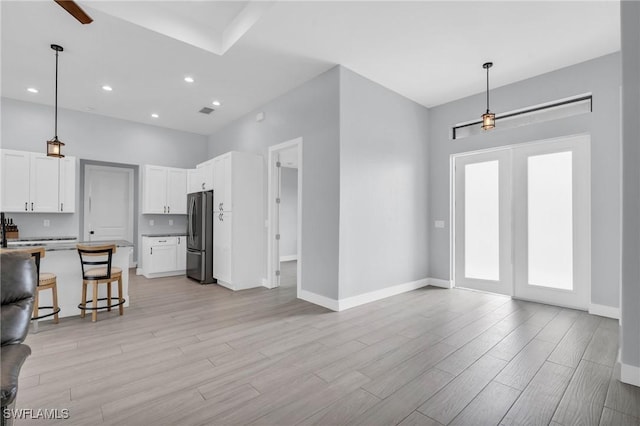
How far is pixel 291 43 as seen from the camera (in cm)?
352

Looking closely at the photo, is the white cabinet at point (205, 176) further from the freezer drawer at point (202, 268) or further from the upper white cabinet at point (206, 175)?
the freezer drawer at point (202, 268)

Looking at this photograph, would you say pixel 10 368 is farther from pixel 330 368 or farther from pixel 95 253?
pixel 95 253

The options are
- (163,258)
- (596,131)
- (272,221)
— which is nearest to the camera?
(596,131)

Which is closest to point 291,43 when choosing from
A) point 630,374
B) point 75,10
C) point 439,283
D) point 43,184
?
point 75,10

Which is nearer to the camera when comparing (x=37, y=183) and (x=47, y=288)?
(x=47, y=288)

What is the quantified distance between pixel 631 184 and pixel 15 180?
775 cm

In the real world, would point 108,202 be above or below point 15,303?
above

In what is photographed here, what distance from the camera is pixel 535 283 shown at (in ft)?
14.3

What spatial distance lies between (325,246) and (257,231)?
5.58 ft

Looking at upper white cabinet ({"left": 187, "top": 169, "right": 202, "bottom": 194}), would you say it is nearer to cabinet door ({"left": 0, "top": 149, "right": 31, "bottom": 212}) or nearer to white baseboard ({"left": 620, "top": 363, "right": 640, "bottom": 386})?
cabinet door ({"left": 0, "top": 149, "right": 31, "bottom": 212})

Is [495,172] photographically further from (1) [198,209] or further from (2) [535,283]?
(1) [198,209]

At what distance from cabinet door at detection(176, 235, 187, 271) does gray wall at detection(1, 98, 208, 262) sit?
924 millimetres

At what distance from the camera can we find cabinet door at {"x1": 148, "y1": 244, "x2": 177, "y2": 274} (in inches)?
233

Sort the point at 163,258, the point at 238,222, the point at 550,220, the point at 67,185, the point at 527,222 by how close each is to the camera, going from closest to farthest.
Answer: the point at 550,220, the point at 527,222, the point at 238,222, the point at 67,185, the point at 163,258
